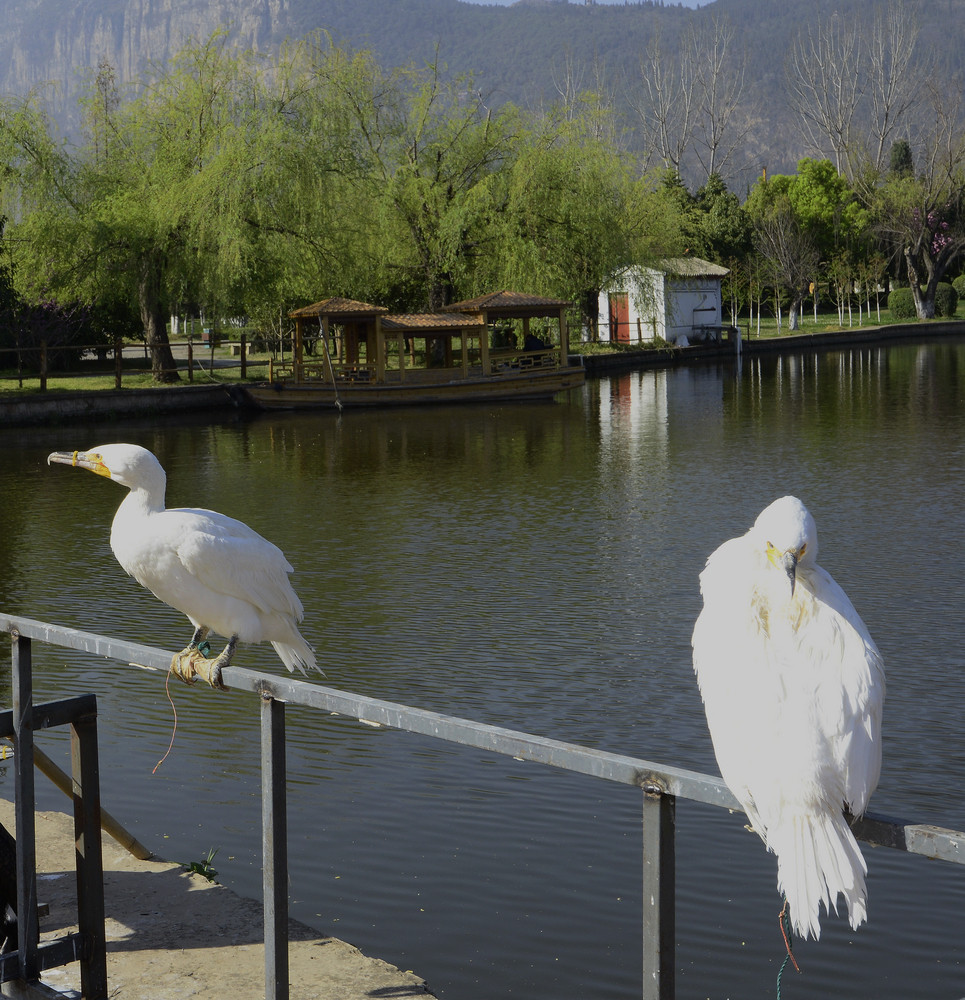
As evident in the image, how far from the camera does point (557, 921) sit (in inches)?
215

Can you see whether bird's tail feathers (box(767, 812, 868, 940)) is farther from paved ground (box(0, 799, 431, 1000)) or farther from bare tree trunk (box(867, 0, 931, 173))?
bare tree trunk (box(867, 0, 931, 173))

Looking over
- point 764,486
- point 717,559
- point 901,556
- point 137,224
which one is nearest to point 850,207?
point 137,224

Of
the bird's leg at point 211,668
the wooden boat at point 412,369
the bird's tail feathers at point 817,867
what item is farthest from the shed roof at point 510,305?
the bird's tail feathers at point 817,867

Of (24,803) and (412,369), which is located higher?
(412,369)

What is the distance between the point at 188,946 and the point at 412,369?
29.3m

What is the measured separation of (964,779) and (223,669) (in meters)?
5.14

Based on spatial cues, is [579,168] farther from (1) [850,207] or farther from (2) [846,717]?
(2) [846,717]

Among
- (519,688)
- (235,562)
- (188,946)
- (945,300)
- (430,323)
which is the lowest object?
(519,688)

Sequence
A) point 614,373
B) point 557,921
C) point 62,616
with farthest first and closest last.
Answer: point 614,373, point 62,616, point 557,921

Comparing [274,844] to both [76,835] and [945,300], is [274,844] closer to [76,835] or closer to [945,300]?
[76,835]

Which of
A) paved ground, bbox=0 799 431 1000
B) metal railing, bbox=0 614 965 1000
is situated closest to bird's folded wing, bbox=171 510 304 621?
paved ground, bbox=0 799 431 1000

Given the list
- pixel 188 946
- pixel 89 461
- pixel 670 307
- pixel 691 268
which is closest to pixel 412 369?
pixel 670 307

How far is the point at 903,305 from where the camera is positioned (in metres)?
64.0

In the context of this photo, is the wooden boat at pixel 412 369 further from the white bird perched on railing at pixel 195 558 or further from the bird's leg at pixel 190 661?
the bird's leg at pixel 190 661
